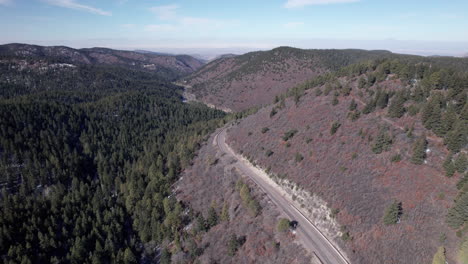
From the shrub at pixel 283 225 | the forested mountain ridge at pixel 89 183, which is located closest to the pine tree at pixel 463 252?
the shrub at pixel 283 225

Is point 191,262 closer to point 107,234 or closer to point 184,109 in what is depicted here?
point 107,234

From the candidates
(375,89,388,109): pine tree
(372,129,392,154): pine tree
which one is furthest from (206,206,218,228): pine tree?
(375,89,388,109): pine tree

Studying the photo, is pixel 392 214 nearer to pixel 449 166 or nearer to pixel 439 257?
pixel 439 257

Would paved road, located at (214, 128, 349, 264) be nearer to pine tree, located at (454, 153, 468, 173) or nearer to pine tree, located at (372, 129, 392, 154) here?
pine tree, located at (372, 129, 392, 154)

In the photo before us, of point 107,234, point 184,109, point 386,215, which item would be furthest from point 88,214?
point 184,109

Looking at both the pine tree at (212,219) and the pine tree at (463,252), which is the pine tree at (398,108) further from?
the pine tree at (212,219)
